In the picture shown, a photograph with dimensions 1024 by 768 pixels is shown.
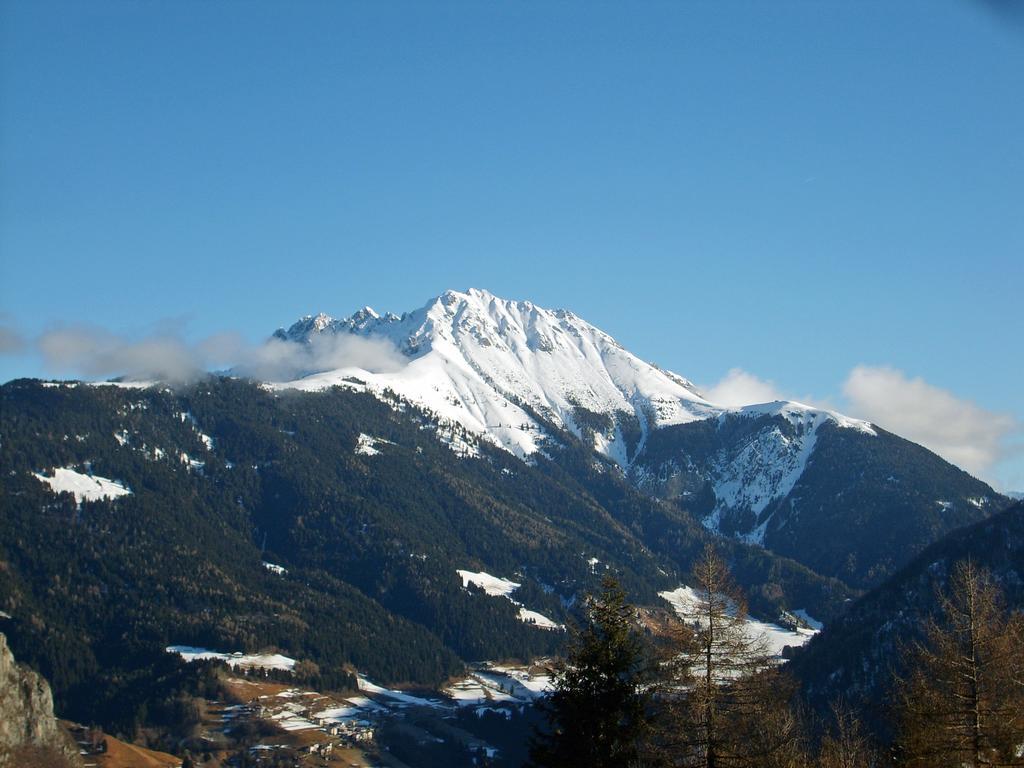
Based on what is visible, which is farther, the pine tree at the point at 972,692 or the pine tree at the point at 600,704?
the pine tree at the point at 600,704

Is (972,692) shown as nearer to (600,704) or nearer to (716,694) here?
(716,694)

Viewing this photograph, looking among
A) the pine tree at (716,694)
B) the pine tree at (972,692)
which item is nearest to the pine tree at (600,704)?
the pine tree at (716,694)

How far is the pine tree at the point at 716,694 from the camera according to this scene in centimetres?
3781

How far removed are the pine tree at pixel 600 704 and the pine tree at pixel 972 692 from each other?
34.9 feet

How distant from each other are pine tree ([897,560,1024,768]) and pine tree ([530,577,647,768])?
10.6 metres

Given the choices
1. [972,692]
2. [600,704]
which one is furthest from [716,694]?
[972,692]

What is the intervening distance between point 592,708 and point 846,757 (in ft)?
72.5

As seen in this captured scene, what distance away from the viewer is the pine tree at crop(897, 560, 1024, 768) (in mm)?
37000

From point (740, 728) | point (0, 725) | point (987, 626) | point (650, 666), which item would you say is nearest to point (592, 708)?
point (650, 666)

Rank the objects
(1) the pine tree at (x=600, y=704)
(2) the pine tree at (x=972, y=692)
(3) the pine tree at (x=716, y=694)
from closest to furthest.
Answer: (2) the pine tree at (x=972, y=692), (3) the pine tree at (x=716, y=694), (1) the pine tree at (x=600, y=704)

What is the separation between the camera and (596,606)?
43.3 meters

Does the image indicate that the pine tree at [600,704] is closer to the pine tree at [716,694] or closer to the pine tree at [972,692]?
the pine tree at [716,694]

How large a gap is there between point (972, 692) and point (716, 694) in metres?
9.33

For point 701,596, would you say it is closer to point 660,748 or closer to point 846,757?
point 660,748
